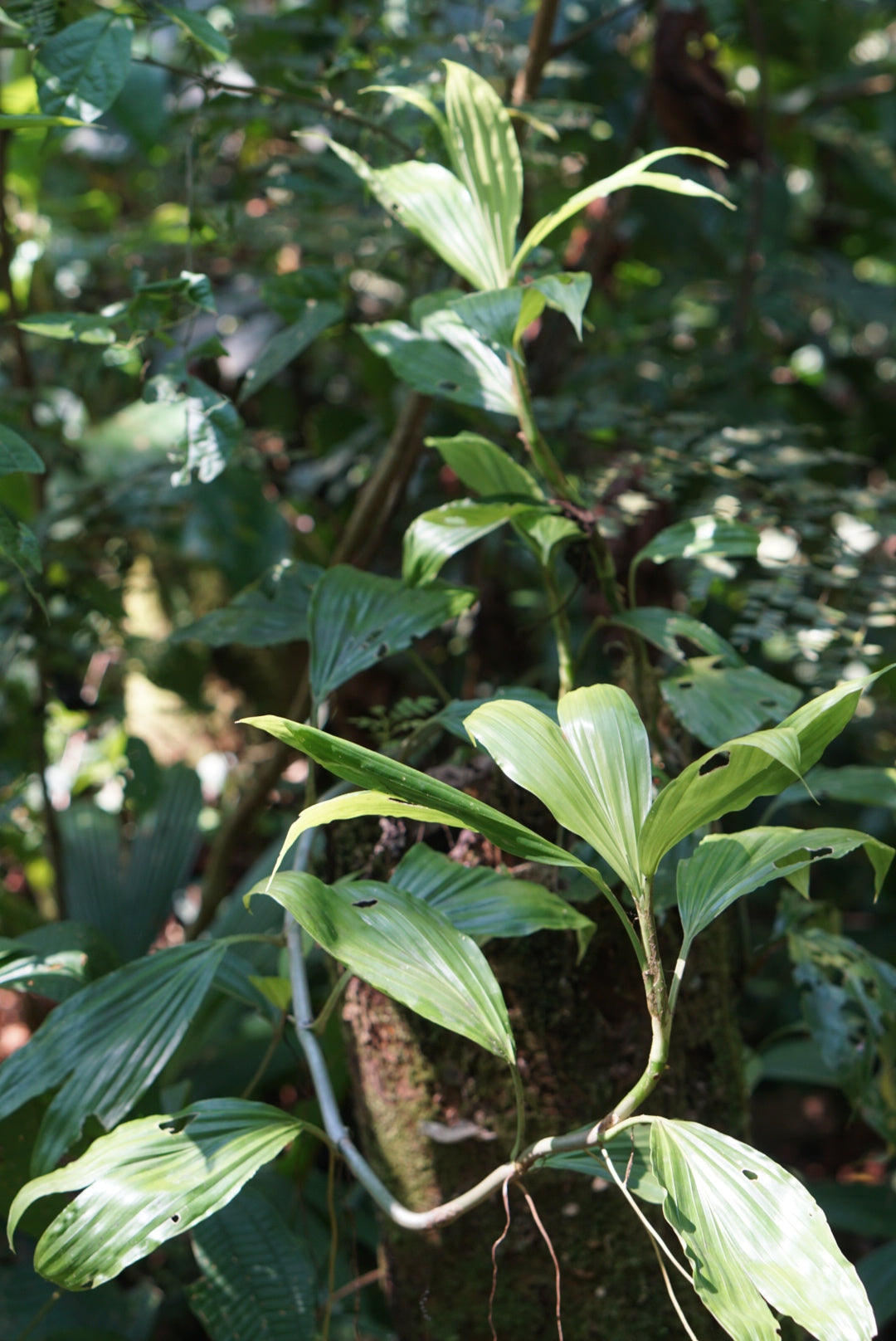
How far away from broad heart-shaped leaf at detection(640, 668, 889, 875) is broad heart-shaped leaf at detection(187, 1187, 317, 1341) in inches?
21.6

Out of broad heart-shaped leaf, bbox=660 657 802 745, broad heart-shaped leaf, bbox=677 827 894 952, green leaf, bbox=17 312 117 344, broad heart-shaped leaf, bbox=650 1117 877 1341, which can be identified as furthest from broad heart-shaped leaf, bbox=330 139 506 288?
broad heart-shaped leaf, bbox=650 1117 877 1341

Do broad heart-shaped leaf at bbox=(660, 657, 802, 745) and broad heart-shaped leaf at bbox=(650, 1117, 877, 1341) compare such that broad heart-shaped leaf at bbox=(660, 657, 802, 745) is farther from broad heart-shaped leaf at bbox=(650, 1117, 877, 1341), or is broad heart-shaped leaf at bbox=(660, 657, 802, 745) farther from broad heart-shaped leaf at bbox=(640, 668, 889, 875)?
broad heart-shaped leaf at bbox=(650, 1117, 877, 1341)

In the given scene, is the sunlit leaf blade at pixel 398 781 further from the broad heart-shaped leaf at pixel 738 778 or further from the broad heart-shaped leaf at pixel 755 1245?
the broad heart-shaped leaf at pixel 755 1245

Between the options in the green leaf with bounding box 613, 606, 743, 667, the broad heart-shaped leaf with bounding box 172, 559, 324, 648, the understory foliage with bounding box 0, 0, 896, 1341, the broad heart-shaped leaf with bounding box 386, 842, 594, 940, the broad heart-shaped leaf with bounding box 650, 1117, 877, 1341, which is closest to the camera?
the broad heart-shaped leaf with bounding box 650, 1117, 877, 1341

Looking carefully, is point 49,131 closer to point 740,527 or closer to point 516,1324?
point 740,527

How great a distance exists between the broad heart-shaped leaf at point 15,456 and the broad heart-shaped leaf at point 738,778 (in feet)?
1.53

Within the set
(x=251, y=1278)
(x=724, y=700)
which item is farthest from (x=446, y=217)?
(x=251, y=1278)

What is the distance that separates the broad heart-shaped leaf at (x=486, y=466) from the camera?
2.52 feet

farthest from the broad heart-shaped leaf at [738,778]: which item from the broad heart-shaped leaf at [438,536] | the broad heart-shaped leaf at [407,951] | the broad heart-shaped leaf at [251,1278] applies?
the broad heart-shaped leaf at [251,1278]

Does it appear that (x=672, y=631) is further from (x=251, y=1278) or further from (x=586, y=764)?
(x=251, y=1278)

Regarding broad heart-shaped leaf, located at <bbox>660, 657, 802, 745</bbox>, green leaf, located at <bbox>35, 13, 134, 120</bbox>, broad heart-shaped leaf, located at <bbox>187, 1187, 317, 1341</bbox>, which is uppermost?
green leaf, located at <bbox>35, 13, 134, 120</bbox>

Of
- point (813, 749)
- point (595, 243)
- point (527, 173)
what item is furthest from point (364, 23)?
point (813, 749)

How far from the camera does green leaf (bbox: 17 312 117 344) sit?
0.79 m

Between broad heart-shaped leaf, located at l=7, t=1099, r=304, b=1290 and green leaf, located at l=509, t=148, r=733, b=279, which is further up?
green leaf, located at l=509, t=148, r=733, b=279
